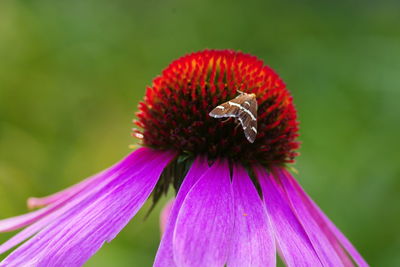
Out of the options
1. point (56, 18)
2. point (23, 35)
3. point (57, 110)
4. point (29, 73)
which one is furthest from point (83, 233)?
point (56, 18)

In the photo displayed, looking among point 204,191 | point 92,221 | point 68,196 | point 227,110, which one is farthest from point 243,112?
point 68,196

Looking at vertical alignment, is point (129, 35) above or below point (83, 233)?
above

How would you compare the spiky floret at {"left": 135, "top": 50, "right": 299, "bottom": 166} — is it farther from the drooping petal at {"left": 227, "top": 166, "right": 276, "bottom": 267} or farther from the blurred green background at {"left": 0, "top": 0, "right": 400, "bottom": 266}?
the blurred green background at {"left": 0, "top": 0, "right": 400, "bottom": 266}

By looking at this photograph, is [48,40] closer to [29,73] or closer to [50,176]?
[29,73]

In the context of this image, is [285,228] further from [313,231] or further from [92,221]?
[92,221]

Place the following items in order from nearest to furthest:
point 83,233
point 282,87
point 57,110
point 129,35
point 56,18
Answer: point 83,233, point 282,87, point 57,110, point 56,18, point 129,35

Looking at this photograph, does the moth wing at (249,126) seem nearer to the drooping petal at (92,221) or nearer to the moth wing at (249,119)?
the moth wing at (249,119)
